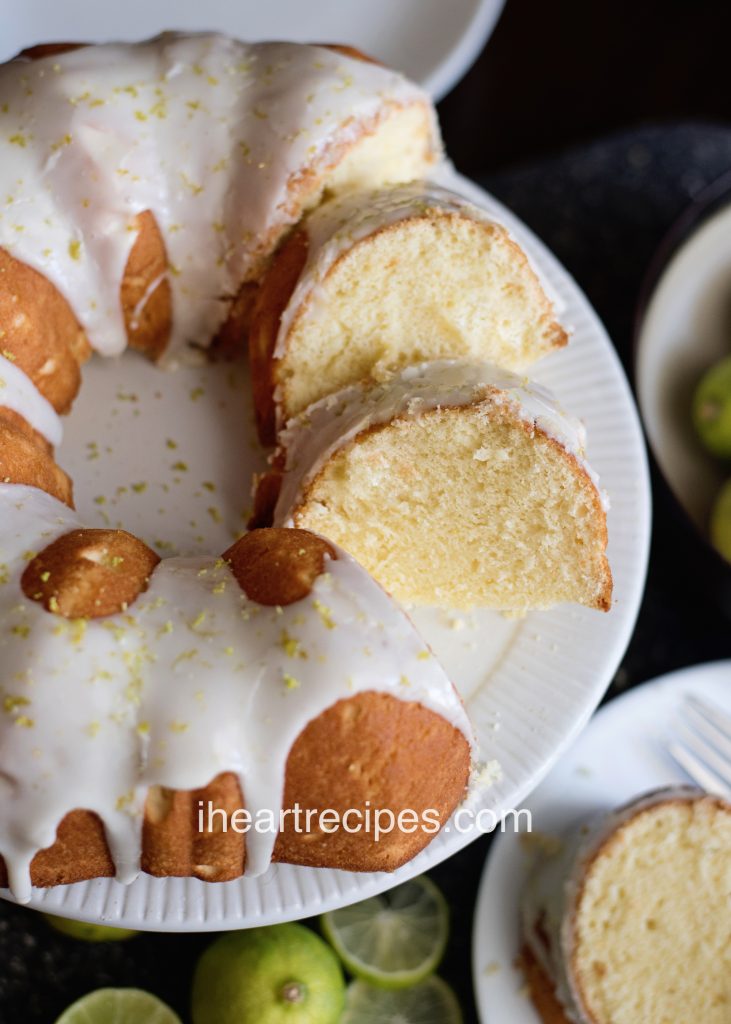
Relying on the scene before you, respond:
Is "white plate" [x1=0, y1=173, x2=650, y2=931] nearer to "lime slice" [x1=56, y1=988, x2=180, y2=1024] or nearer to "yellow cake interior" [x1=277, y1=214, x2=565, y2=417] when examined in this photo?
"yellow cake interior" [x1=277, y1=214, x2=565, y2=417]

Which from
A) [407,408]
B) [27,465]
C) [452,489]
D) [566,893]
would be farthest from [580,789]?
[27,465]

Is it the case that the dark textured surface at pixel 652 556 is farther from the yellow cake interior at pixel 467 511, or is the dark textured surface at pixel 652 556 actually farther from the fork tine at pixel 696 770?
the yellow cake interior at pixel 467 511

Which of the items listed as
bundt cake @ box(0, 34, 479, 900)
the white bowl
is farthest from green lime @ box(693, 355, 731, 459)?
bundt cake @ box(0, 34, 479, 900)

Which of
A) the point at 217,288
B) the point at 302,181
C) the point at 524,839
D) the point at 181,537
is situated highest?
the point at 302,181

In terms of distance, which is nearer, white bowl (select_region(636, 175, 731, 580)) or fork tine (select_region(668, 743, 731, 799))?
fork tine (select_region(668, 743, 731, 799))

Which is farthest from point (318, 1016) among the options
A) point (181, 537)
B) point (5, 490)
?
point (5, 490)

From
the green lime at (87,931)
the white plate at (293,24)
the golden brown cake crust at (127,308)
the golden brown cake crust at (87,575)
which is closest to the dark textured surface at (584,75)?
the white plate at (293,24)

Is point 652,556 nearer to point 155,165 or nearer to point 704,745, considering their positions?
point 704,745

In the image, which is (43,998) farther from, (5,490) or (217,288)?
(217,288)
